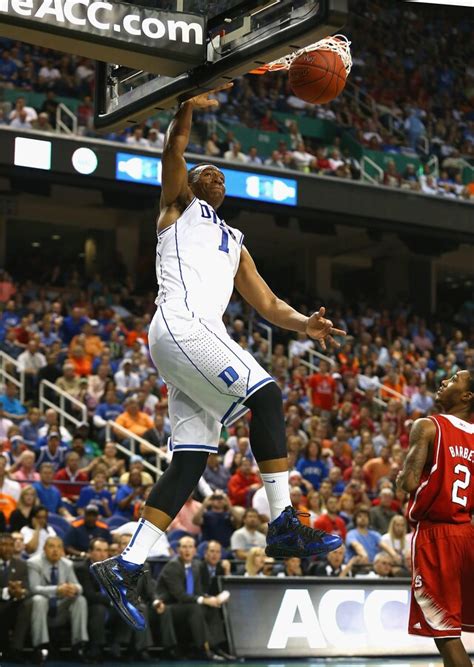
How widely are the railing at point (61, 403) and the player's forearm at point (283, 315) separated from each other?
9.89m

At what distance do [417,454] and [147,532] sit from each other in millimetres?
1930

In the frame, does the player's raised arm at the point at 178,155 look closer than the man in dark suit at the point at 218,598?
Yes

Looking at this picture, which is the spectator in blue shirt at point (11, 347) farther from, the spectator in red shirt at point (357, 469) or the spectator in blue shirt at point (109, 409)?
the spectator in red shirt at point (357, 469)

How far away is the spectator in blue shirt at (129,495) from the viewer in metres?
12.6

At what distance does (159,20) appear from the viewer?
5.39 meters

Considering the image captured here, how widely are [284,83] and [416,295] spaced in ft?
20.3

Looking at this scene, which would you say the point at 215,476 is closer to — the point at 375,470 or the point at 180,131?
the point at 375,470

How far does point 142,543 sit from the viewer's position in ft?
17.2

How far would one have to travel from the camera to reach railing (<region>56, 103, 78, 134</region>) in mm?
19359

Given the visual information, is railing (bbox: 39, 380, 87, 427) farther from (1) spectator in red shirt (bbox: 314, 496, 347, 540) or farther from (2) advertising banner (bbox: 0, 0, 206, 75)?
(2) advertising banner (bbox: 0, 0, 206, 75)

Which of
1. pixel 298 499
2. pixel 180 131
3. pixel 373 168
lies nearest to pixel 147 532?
pixel 180 131

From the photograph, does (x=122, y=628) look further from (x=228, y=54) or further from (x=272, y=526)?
(x=228, y=54)

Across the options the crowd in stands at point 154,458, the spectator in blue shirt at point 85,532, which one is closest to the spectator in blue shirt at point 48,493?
the crowd in stands at point 154,458

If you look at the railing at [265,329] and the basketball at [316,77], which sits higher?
the basketball at [316,77]
